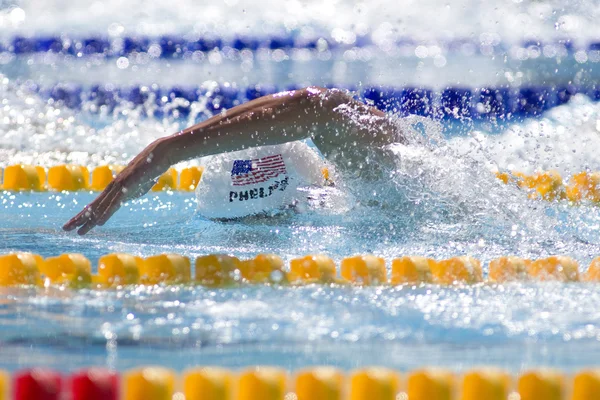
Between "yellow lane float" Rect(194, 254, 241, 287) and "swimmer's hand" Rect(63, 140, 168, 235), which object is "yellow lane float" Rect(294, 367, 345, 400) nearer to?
"yellow lane float" Rect(194, 254, 241, 287)

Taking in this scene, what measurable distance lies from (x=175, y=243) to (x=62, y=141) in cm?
293

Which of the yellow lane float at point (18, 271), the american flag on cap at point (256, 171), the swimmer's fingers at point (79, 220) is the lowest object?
the yellow lane float at point (18, 271)

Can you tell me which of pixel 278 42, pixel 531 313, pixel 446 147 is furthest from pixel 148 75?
pixel 531 313

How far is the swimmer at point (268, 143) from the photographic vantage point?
242 centimetres

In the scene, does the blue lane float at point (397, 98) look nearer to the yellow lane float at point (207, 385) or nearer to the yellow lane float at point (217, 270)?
the yellow lane float at point (217, 270)

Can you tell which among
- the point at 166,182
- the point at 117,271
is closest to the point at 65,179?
the point at 166,182

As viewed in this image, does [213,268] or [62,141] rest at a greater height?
[62,141]

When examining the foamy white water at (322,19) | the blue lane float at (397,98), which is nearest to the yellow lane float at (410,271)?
the blue lane float at (397,98)

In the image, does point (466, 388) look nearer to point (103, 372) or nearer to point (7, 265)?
point (103, 372)

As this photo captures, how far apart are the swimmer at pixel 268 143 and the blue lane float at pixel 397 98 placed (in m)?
3.61

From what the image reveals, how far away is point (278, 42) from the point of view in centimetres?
A: 717

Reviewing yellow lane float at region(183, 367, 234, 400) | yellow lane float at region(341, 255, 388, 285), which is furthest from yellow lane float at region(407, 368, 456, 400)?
yellow lane float at region(341, 255, 388, 285)

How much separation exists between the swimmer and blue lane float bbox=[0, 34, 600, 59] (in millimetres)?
4484

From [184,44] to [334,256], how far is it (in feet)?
16.4
